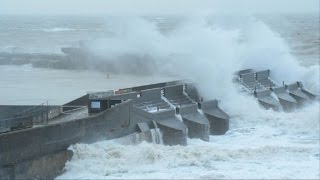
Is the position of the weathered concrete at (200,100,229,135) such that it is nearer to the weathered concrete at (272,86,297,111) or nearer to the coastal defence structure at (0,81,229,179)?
the coastal defence structure at (0,81,229,179)

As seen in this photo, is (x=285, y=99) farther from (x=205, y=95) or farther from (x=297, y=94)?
(x=205, y=95)

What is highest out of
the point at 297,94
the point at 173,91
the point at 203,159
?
the point at 173,91

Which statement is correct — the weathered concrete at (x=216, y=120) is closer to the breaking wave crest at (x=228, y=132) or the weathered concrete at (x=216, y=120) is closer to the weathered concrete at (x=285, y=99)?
the breaking wave crest at (x=228, y=132)

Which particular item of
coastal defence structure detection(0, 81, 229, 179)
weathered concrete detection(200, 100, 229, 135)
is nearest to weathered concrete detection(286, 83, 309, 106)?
coastal defence structure detection(0, 81, 229, 179)

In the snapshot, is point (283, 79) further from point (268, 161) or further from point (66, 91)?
point (268, 161)

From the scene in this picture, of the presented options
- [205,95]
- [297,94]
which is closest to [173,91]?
[205,95]

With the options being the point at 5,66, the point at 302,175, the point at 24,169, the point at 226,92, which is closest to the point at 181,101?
the point at 226,92
